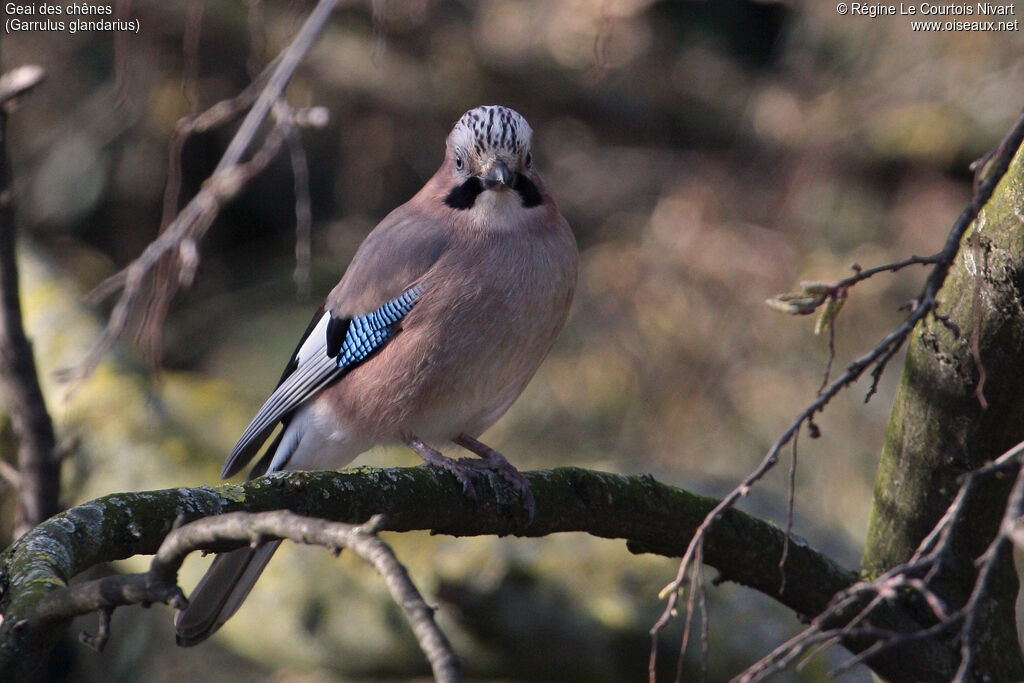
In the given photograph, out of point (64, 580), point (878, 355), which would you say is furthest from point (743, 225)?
point (64, 580)

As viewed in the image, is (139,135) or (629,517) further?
(139,135)

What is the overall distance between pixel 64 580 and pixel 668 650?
2.23 metres

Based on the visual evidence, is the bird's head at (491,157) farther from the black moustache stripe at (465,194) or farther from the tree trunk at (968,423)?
the tree trunk at (968,423)

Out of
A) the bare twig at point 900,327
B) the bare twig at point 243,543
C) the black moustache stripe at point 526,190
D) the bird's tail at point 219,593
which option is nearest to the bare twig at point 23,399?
the bird's tail at point 219,593

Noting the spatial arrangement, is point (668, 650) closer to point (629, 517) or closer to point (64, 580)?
point (629, 517)

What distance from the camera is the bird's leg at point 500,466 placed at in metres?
2.37

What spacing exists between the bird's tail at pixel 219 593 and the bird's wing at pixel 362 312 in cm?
30

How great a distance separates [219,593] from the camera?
2686 mm

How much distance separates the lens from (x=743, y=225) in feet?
19.4

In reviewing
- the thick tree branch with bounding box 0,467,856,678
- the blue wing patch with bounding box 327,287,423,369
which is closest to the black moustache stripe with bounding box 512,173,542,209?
the blue wing patch with bounding box 327,287,423,369

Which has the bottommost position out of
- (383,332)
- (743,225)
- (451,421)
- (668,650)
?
(668,650)

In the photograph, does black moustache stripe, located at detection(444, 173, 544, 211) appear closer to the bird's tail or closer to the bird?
the bird

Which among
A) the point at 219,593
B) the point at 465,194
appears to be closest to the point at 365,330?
the point at 465,194

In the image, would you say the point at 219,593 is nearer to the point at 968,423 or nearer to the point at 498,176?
the point at 498,176
